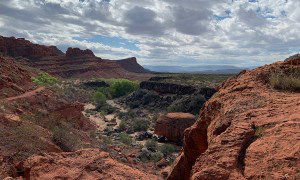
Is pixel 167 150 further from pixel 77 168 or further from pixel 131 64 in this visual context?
pixel 131 64

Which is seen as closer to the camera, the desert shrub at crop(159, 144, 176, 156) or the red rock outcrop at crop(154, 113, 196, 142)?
the desert shrub at crop(159, 144, 176, 156)

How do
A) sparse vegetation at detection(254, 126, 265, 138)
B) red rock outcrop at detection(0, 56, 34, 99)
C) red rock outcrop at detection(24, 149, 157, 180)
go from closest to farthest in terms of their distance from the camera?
1. sparse vegetation at detection(254, 126, 265, 138)
2. red rock outcrop at detection(24, 149, 157, 180)
3. red rock outcrop at detection(0, 56, 34, 99)

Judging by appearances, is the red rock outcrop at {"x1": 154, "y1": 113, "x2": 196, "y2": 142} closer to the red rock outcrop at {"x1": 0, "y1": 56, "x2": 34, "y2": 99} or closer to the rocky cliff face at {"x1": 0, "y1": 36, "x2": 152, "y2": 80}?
the red rock outcrop at {"x1": 0, "y1": 56, "x2": 34, "y2": 99}

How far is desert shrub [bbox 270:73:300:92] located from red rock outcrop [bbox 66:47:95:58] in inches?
4052

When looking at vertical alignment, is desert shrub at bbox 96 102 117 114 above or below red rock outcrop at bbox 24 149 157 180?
below

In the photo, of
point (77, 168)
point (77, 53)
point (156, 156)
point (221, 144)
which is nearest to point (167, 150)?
point (156, 156)

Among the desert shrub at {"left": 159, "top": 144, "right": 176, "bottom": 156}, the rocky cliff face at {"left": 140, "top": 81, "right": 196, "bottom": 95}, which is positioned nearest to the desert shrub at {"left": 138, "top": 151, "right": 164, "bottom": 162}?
the desert shrub at {"left": 159, "top": 144, "right": 176, "bottom": 156}

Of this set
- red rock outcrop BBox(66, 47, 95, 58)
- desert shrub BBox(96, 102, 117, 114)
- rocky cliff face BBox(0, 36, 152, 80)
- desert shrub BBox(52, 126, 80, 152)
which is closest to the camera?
desert shrub BBox(52, 126, 80, 152)

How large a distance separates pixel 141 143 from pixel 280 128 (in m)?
23.0

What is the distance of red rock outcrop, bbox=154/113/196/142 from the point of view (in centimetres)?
2567

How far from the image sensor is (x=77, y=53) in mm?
110000

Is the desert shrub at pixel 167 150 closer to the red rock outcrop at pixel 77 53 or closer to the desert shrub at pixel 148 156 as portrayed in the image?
the desert shrub at pixel 148 156

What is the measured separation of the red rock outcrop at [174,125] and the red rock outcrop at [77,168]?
1724 centimetres

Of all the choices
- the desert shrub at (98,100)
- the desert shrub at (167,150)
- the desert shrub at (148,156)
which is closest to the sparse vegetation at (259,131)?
the desert shrub at (148,156)
